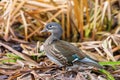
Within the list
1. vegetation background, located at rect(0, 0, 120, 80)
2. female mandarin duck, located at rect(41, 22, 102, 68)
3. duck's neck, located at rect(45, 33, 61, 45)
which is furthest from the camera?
vegetation background, located at rect(0, 0, 120, 80)

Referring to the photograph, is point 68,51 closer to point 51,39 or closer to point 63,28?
point 51,39

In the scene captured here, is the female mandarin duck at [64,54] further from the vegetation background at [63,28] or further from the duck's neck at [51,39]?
the vegetation background at [63,28]

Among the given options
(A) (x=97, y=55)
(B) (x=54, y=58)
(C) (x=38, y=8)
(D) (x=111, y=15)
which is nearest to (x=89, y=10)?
(D) (x=111, y=15)

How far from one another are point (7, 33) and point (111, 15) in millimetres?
1406

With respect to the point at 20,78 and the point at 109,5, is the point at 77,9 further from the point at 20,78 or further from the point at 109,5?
the point at 20,78

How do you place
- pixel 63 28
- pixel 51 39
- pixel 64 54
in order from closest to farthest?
pixel 64 54
pixel 51 39
pixel 63 28

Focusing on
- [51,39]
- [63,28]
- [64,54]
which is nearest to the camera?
[64,54]

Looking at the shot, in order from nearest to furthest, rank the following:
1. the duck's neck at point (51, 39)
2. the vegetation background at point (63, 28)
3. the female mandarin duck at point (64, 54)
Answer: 1. the female mandarin duck at point (64, 54)
2. the duck's neck at point (51, 39)
3. the vegetation background at point (63, 28)

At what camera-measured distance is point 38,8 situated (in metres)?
5.96

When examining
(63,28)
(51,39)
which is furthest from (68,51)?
(63,28)

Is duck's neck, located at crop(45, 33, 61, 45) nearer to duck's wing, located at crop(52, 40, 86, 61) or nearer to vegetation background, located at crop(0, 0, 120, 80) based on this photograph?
duck's wing, located at crop(52, 40, 86, 61)

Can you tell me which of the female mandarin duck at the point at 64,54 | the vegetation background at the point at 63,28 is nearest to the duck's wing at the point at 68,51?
the female mandarin duck at the point at 64,54

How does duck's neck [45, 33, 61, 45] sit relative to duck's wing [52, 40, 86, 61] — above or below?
above

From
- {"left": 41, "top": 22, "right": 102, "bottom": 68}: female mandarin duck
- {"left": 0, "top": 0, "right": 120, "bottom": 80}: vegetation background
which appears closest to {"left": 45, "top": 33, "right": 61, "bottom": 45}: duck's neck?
{"left": 41, "top": 22, "right": 102, "bottom": 68}: female mandarin duck
